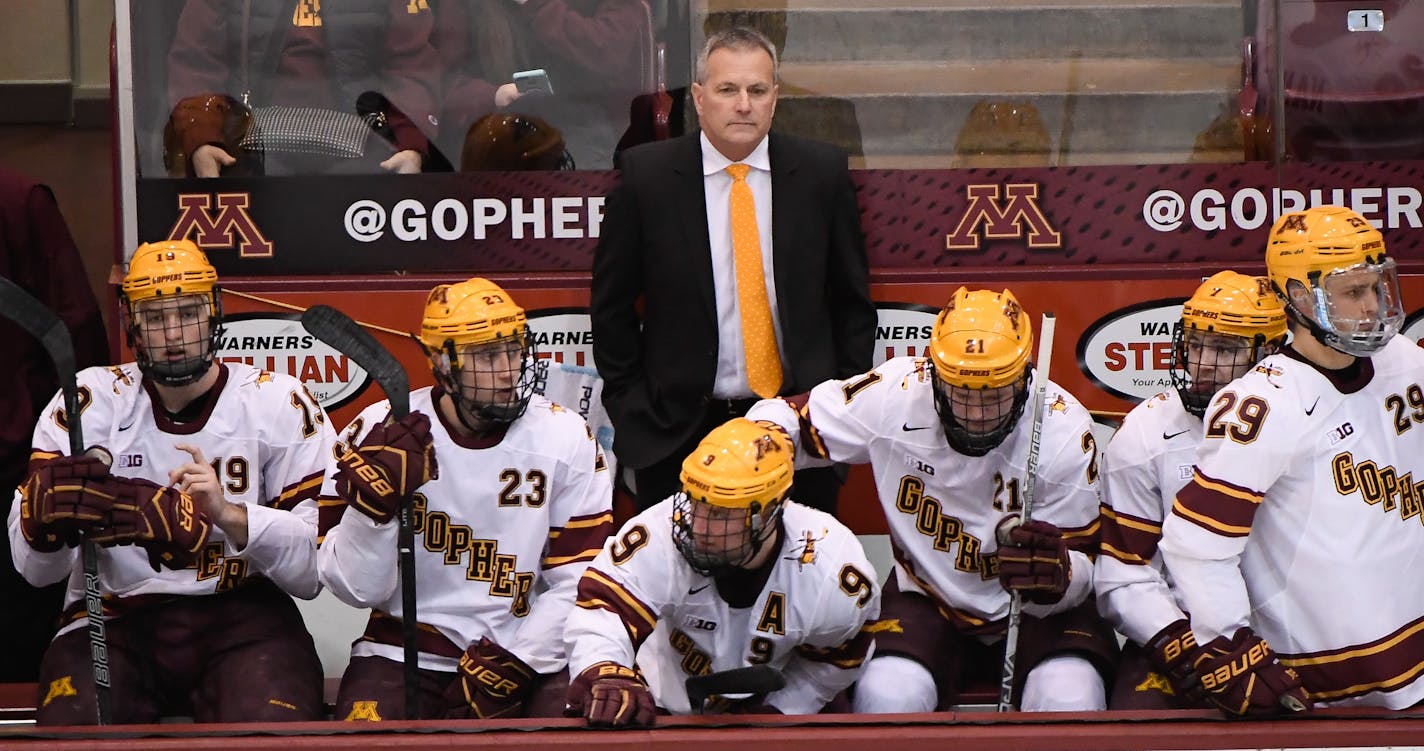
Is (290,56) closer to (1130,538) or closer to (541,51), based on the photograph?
(541,51)

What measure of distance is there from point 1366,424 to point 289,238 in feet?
9.82

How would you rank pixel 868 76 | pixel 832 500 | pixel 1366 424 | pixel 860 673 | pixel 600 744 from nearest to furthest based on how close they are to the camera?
pixel 600 744, pixel 1366 424, pixel 860 673, pixel 832 500, pixel 868 76

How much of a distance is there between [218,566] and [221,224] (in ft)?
4.04

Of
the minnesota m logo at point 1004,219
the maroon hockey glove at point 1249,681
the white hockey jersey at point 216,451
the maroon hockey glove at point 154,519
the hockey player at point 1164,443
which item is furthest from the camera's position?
the minnesota m logo at point 1004,219

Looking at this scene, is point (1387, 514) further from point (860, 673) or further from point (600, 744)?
point (600, 744)

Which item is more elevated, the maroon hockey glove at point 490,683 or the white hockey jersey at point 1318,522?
the white hockey jersey at point 1318,522

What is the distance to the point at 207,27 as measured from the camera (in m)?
5.37

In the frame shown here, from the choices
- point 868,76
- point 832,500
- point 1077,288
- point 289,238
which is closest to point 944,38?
point 868,76

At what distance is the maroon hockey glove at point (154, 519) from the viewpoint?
13.7ft

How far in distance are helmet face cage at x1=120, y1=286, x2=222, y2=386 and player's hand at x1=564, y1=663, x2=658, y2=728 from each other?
1.32 m

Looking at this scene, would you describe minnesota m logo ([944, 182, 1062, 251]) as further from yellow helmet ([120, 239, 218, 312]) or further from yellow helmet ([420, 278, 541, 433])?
yellow helmet ([120, 239, 218, 312])

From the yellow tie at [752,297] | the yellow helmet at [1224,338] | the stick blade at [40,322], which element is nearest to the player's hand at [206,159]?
the stick blade at [40,322]

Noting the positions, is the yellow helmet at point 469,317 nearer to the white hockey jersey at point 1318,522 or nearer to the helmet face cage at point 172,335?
the helmet face cage at point 172,335

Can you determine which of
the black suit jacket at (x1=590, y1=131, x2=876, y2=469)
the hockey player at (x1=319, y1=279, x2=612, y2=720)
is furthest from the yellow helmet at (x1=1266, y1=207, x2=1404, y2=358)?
the hockey player at (x1=319, y1=279, x2=612, y2=720)
